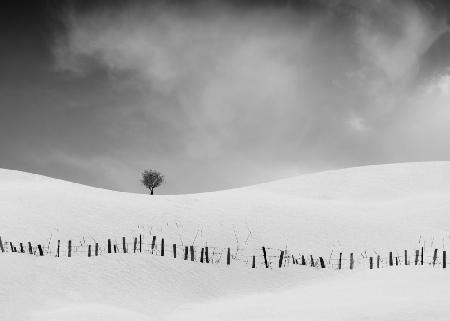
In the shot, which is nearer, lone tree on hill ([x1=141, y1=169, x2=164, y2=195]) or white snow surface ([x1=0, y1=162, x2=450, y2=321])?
white snow surface ([x1=0, y1=162, x2=450, y2=321])

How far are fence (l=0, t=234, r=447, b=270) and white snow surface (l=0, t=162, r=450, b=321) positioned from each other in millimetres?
645

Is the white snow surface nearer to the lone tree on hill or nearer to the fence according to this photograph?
the fence

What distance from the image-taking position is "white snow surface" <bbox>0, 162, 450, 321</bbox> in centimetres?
1548

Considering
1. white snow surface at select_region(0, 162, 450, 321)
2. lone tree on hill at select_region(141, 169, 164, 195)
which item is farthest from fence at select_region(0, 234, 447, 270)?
lone tree on hill at select_region(141, 169, 164, 195)

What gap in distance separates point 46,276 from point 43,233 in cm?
742

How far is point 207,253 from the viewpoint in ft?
71.7

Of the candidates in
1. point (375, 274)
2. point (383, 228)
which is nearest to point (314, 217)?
point (383, 228)

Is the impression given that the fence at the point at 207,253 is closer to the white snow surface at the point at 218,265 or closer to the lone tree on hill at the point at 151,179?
the white snow surface at the point at 218,265

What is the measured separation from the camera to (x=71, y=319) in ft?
43.4

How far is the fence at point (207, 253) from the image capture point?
21.7 meters

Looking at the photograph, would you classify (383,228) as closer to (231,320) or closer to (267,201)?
(267,201)

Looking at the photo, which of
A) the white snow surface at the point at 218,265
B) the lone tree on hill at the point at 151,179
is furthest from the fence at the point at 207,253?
the lone tree on hill at the point at 151,179

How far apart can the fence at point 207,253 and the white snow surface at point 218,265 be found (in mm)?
645

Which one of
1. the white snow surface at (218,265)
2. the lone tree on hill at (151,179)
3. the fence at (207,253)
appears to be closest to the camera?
the white snow surface at (218,265)
